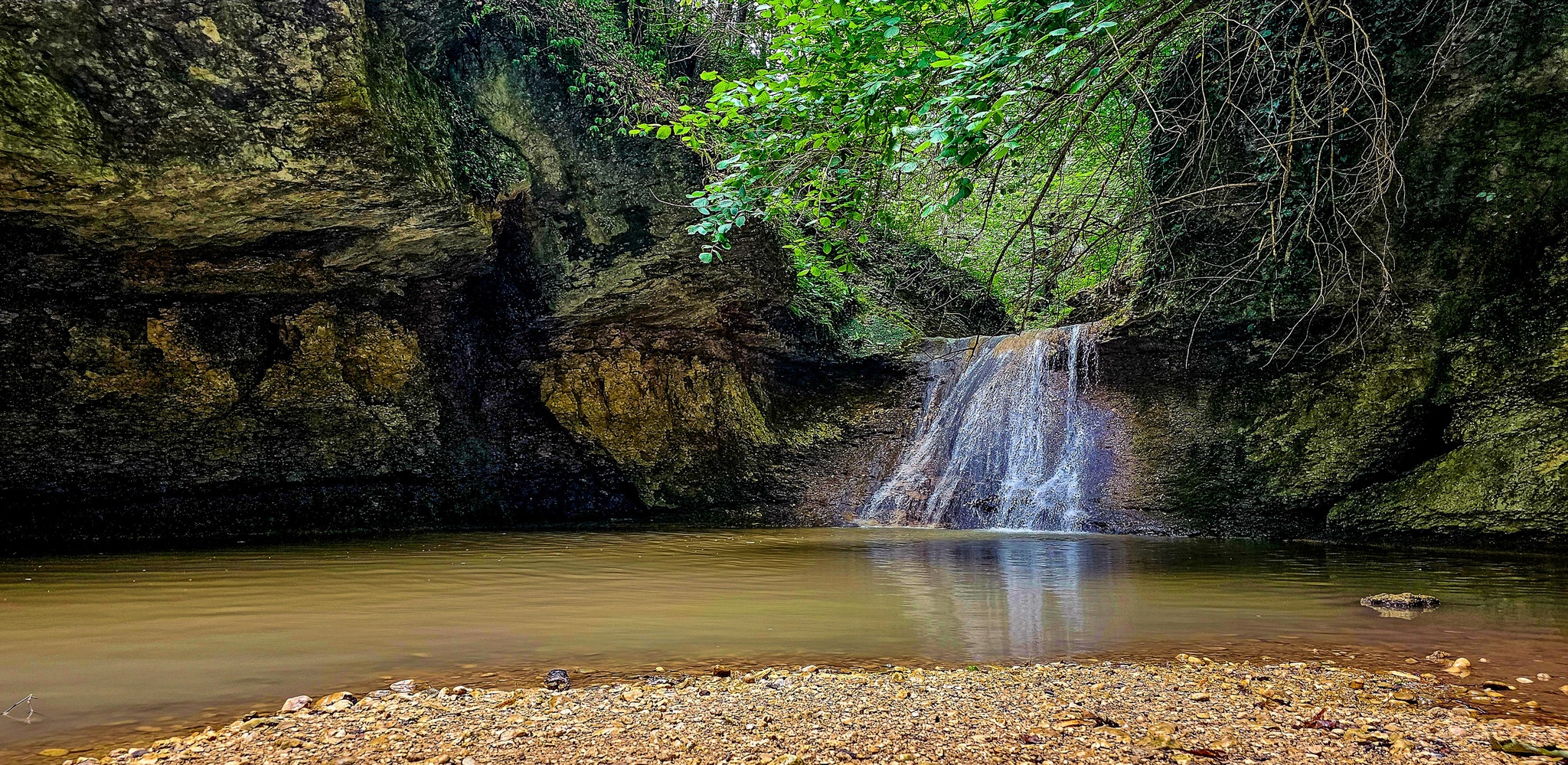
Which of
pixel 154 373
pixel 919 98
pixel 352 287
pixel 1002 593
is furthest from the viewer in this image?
pixel 352 287

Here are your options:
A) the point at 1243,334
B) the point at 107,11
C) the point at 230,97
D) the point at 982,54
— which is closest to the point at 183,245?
the point at 230,97

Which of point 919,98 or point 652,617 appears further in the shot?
point 919,98

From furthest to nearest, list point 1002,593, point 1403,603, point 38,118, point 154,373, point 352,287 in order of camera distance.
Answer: point 352,287, point 154,373, point 38,118, point 1002,593, point 1403,603

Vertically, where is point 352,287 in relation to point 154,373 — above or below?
above

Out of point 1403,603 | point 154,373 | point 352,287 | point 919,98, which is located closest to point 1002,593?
point 1403,603

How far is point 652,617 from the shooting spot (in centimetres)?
372

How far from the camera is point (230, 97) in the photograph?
593cm

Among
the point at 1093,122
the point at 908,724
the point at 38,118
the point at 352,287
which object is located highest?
the point at 1093,122

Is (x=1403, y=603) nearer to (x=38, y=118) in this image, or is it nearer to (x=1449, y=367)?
(x=1449, y=367)

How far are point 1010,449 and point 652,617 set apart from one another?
285 inches

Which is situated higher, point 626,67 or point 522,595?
point 626,67

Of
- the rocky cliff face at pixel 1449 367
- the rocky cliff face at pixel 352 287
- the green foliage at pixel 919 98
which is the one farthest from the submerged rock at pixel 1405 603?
the rocky cliff face at pixel 352 287

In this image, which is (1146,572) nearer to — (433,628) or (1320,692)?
(1320,692)

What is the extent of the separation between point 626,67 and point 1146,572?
741cm
